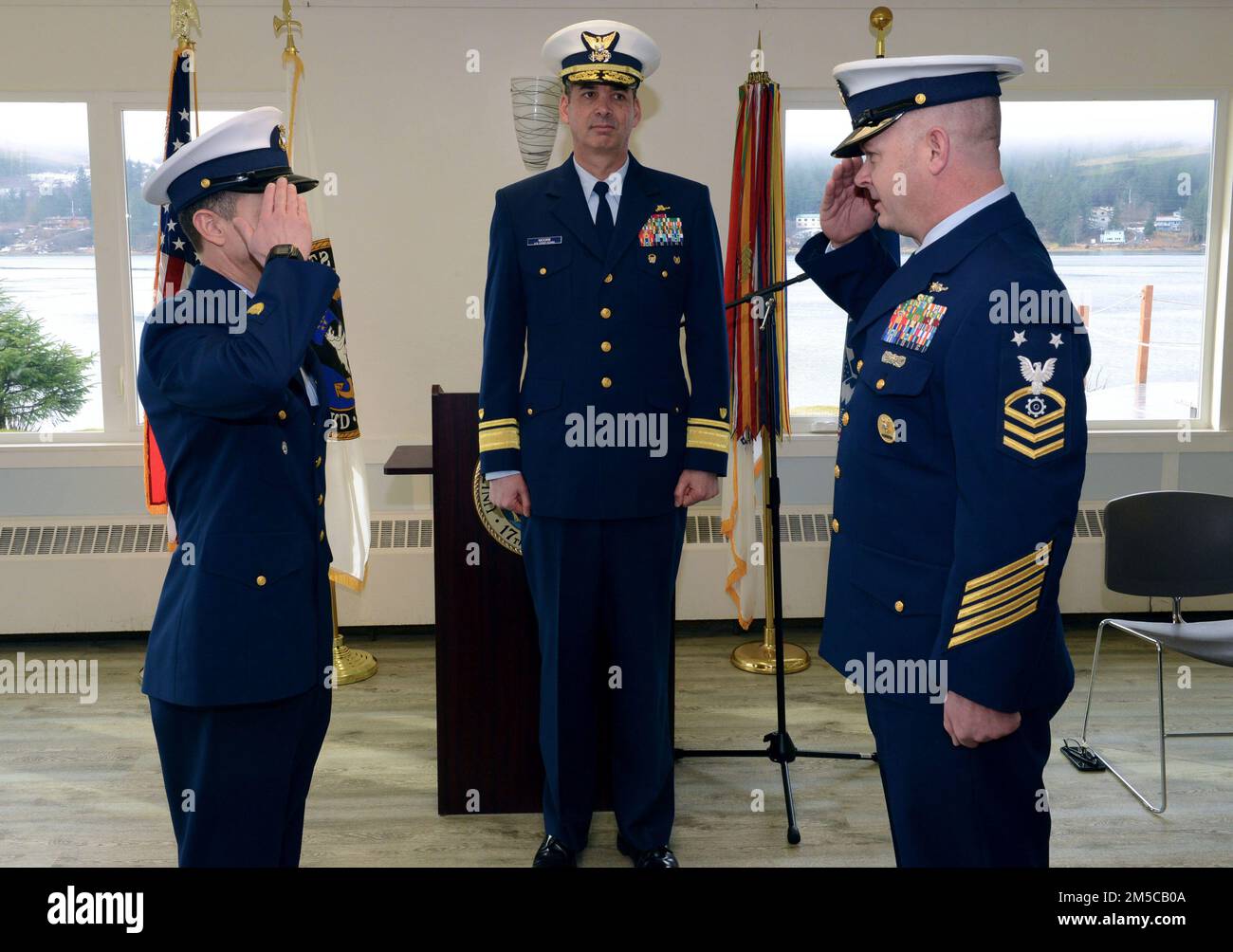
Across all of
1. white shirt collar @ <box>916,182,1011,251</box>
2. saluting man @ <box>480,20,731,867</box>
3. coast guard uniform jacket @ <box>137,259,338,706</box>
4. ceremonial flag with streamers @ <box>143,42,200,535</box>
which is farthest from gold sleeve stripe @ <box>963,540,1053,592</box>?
ceremonial flag with streamers @ <box>143,42,200,535</box>

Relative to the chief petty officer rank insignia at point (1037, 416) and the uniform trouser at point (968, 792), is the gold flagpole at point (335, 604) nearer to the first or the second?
the uniform trouser at point (968, 792)

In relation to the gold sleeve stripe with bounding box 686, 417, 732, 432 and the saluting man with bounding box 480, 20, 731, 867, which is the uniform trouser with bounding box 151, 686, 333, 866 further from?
the gold sleeve stripe with bounding box 686, 417, 732, 432

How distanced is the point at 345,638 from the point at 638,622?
8.44 ft

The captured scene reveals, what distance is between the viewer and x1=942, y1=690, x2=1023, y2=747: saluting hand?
1.66 meters

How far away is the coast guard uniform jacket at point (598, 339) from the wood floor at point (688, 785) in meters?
1.07

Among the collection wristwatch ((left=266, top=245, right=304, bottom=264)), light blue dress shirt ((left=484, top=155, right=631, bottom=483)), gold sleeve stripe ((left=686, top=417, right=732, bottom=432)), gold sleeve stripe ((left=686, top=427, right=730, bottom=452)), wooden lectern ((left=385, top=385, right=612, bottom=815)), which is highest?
light blue dress shirt ((left=484, top=155, right=631, bottom=483))

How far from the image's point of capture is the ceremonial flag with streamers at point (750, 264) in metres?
4.46

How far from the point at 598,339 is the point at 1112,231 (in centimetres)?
340

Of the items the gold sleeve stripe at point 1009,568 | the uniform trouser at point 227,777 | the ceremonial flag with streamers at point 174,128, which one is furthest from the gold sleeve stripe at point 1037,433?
the ceremonial flag with streamers at point 174,128

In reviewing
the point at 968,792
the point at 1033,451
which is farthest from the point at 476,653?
the point at 1033,451

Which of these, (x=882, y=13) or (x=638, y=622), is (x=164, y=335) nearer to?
(x=638, y=622)

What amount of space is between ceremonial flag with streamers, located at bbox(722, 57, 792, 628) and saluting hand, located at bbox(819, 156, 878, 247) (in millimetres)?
2257

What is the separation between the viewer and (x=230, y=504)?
1815 mm
